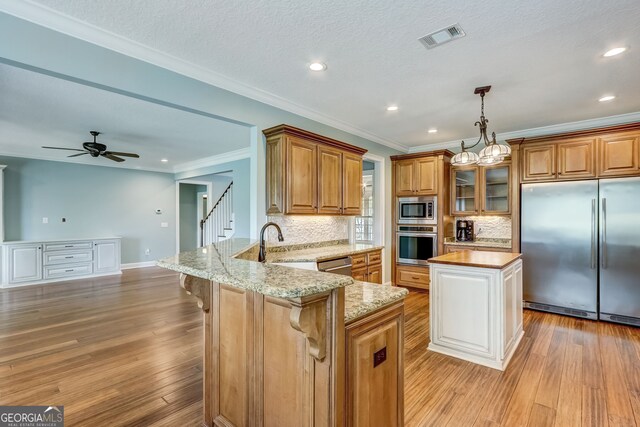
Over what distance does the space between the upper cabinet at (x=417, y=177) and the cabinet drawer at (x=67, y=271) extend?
6.85 m

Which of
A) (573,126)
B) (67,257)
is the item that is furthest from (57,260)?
(573,126)

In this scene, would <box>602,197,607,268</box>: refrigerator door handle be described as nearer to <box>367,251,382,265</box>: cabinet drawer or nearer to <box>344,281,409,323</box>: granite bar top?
<box>367,251,382,265</box>: cabinet drawer

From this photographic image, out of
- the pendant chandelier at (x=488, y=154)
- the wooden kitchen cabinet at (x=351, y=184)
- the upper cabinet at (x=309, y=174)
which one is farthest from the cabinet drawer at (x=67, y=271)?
the pendant chandelier at (x=488, y=154)

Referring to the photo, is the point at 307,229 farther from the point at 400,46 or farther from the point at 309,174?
the point at 400,46

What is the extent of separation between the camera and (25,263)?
583 centimetres

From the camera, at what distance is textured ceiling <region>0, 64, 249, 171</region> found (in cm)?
330

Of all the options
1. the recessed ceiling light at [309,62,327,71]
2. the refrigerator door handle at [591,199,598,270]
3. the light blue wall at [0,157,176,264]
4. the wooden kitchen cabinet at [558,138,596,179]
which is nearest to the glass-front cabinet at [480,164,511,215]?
the wooden kitchen cabinet at [558,138,596,179]

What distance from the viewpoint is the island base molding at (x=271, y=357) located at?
3.68 feet

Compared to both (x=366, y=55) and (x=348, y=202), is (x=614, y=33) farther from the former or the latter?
(x=348, y=202)

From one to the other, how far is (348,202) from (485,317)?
2299 mm

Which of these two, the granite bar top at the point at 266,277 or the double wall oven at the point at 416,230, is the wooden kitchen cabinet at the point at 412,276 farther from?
the granite bar top at the point at 266,277

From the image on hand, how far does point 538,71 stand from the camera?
2908 millimetres

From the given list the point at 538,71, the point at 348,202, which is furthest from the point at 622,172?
the point at 348,202

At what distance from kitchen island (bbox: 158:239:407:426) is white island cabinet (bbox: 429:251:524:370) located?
1543 mm
